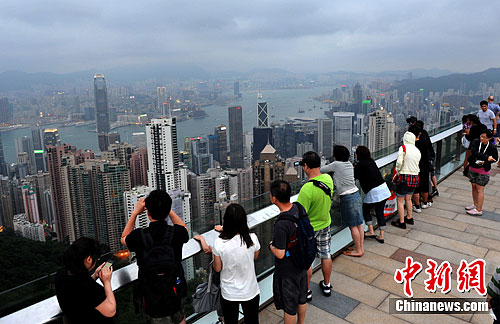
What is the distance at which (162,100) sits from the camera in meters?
82.6

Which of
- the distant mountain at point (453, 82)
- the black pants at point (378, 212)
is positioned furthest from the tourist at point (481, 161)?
the distant mountain at point (453, 82)

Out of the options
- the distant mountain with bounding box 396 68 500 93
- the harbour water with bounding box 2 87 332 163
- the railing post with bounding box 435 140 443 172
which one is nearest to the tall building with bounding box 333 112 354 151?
the harbour water with bounding box 2 87 332 163

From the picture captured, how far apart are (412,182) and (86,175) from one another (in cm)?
5065

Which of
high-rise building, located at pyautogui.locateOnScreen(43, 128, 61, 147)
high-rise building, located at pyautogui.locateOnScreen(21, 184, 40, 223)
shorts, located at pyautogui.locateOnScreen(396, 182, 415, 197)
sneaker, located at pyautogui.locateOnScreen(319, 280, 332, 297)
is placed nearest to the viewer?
sneaker, located at pyautogui.locateOnScreen(319, 280, 332, 297)

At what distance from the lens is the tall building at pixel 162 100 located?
77.0 metres

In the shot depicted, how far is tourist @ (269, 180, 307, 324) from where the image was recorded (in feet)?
8.16

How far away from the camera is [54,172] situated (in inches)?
2060

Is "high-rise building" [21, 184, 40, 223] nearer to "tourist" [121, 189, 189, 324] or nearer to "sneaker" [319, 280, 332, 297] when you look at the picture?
"sneaker" [319, 280, 332, 297]

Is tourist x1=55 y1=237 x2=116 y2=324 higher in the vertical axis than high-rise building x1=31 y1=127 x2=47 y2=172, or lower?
higher

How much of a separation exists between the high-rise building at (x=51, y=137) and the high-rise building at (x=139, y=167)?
55.7 ft

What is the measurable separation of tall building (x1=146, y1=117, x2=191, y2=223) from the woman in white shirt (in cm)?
4817

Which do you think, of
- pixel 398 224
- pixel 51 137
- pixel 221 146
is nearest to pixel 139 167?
pixel 221 146

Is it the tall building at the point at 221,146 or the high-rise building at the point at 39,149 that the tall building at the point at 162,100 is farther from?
the high-rise building at the point at 39,149

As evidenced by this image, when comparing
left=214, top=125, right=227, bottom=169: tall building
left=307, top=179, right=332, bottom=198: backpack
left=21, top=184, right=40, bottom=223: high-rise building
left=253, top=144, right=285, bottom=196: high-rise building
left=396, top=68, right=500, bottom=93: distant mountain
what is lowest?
left=21, top=184, right=40, bottom=223: high-rise building
